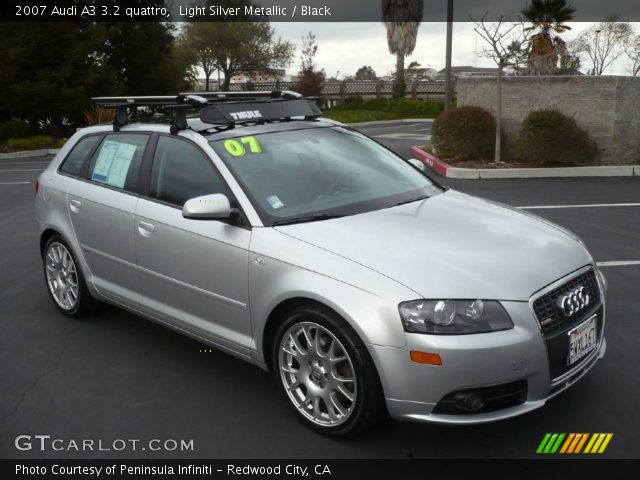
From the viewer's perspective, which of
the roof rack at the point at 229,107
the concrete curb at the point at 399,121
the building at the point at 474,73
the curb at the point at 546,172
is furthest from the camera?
the concrete curb at the point at 399,121

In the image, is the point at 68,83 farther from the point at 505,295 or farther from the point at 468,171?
the point at 505,295

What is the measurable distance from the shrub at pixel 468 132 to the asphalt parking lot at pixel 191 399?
27.5 ft

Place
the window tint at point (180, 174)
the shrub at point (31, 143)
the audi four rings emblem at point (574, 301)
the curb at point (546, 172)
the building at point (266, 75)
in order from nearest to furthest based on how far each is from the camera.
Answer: the audi four rings emblem at point (574, 301) → the window tint at point (180, 174) → the curb at point (546, 172) → the shrub at point (31, 143) → the building at point (266, 75)

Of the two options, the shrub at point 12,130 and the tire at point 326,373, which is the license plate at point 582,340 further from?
the shrub at point 12,130

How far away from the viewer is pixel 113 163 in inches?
200

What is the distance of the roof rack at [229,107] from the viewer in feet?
14.9

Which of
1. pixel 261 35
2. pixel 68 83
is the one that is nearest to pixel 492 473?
pixel 68 83

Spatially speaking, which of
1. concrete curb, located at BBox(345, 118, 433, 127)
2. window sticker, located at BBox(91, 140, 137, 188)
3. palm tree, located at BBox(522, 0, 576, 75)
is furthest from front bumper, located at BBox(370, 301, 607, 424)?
concrete curb, located at BBox(345, 118, 433, 127)

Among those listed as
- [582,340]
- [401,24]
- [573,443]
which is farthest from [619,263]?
[401,24]

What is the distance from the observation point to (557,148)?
13.4 meters

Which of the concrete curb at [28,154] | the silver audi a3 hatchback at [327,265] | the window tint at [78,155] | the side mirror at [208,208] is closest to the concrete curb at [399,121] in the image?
the concrete curb at [28,154]

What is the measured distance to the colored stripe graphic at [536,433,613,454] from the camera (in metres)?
3.44

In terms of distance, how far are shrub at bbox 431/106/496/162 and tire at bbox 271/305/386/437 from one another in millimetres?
11387

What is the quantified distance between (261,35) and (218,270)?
53.1 metres
